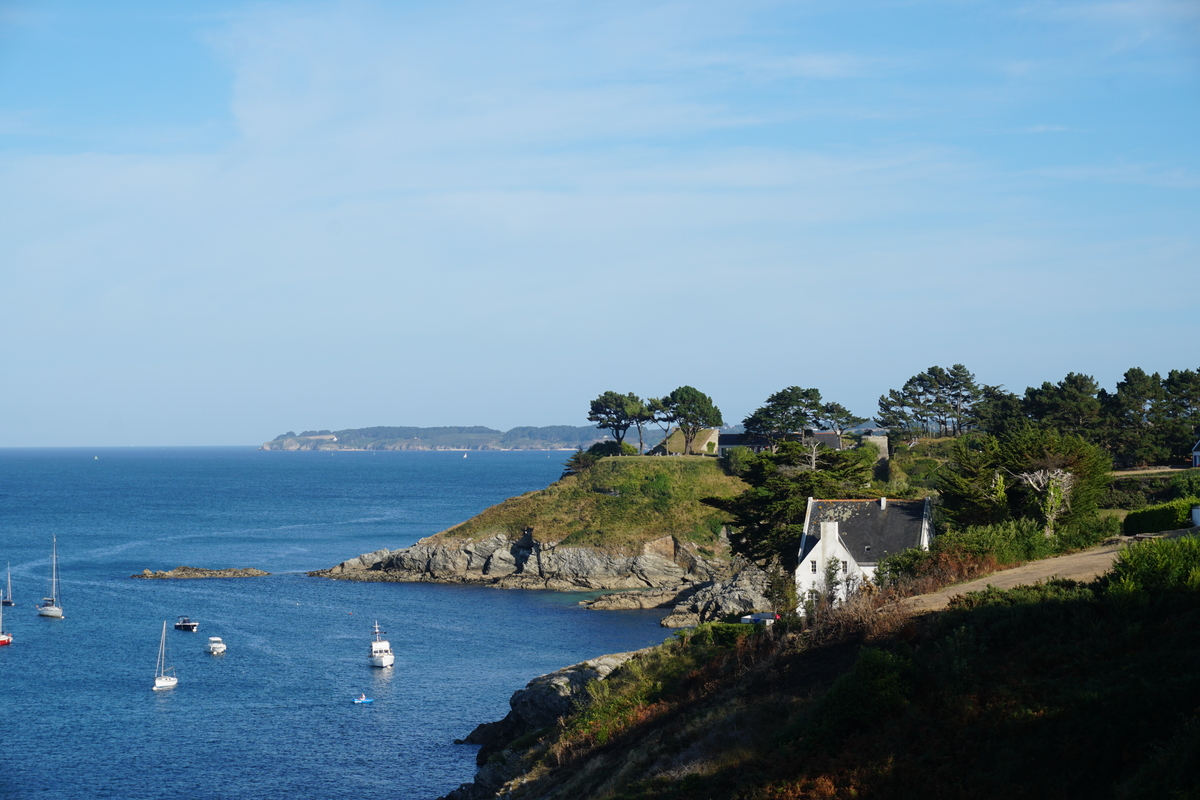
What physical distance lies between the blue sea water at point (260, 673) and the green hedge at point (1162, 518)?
2812 cm

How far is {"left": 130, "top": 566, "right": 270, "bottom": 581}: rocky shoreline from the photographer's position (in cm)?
9362

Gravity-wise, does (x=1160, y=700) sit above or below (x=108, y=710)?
above

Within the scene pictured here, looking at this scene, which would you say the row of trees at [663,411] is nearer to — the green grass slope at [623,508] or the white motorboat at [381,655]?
the green grass slope at [623,508]

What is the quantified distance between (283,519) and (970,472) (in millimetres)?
122667

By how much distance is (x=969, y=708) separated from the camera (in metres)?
17.4

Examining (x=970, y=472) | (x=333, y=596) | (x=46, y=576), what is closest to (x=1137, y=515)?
(x=970, y=472)

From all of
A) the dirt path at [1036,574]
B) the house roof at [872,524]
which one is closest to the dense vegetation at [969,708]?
the dirt path at [1036,574]

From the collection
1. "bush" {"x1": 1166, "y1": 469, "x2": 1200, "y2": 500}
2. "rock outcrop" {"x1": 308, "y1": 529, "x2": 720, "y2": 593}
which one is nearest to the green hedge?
"bush" {"x1": 1166, "y1": 469, "x2": 1200, "y2": 500}

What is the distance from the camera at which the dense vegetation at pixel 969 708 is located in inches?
600

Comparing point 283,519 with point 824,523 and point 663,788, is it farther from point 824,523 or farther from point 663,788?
point 663,788

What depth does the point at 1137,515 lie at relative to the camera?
3575 cm

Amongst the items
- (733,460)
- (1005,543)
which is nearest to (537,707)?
(1005,543)

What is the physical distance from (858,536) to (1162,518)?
1413cm

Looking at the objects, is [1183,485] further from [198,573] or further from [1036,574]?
[198,573]
